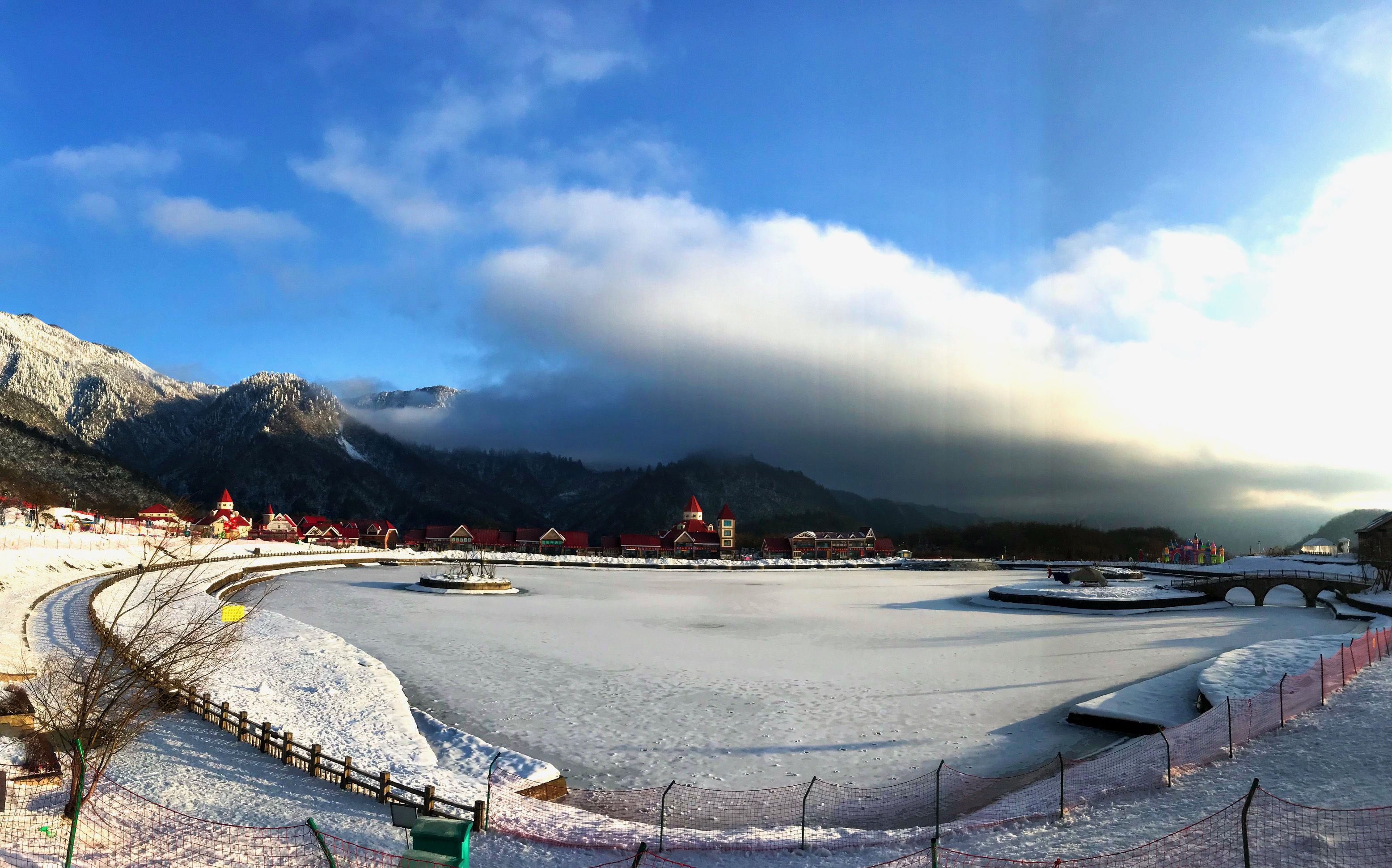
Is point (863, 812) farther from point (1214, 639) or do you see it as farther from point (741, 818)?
point (1214, 639)

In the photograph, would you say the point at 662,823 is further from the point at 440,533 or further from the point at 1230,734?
the point at 440,533

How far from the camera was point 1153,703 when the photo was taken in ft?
74.1

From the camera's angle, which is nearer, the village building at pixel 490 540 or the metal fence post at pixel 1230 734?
the metal fence post at pixel 1230 734

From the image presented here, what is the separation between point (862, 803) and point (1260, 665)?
18825 mm

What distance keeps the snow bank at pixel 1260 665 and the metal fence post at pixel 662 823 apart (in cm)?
1597

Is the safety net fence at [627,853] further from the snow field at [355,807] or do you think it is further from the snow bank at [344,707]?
the snow bank at [344,707]

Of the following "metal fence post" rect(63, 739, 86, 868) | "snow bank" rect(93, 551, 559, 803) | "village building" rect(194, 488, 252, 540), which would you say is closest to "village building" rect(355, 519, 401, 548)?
"village building" rect(194, 488, 252, 540)

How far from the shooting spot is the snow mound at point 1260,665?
22.3m

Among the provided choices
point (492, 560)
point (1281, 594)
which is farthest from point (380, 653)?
point (1281, 594)

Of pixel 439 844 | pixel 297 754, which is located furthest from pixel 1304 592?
pixel 439 844

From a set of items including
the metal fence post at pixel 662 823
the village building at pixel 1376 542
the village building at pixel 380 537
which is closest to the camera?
the metal fence post at pixel 662 823

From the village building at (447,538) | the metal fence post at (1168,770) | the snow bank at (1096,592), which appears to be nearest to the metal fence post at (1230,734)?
the metal fence post at (1168,770)

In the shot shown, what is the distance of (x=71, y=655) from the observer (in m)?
26.0

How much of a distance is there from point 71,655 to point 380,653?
9766 millimetres
